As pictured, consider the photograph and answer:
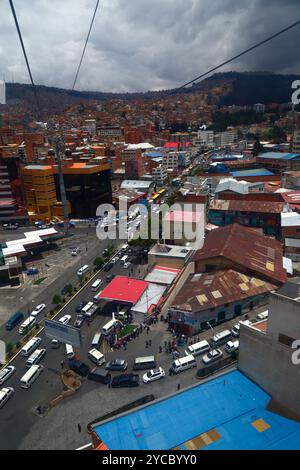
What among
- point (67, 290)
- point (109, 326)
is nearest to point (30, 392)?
point (109, 326)

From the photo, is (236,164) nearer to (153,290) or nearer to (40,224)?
(40,224)

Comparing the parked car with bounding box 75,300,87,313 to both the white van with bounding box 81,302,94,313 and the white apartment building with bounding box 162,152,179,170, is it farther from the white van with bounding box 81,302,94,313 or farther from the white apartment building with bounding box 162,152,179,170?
the white apartment building with bounding box 162,152,179,170

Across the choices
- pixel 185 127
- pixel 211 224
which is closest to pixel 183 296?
pixel 211 224

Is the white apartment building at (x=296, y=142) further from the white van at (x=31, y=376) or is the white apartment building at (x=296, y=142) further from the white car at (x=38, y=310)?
the white van at (x=31, y=376)

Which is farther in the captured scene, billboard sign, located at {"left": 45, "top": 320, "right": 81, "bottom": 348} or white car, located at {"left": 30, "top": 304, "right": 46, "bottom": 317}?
white car, located at {"left": 30, "top": 304, "right": 46, "bottom": 317}

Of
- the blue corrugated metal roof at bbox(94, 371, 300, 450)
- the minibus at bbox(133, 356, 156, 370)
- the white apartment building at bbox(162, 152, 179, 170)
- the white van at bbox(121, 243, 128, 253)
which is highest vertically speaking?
the white apartment building at bbox(162, 152, 179, 170)

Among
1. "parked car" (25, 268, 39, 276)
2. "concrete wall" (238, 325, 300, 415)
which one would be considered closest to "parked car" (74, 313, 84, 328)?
"parked car" (25, 268, 39, 276)
